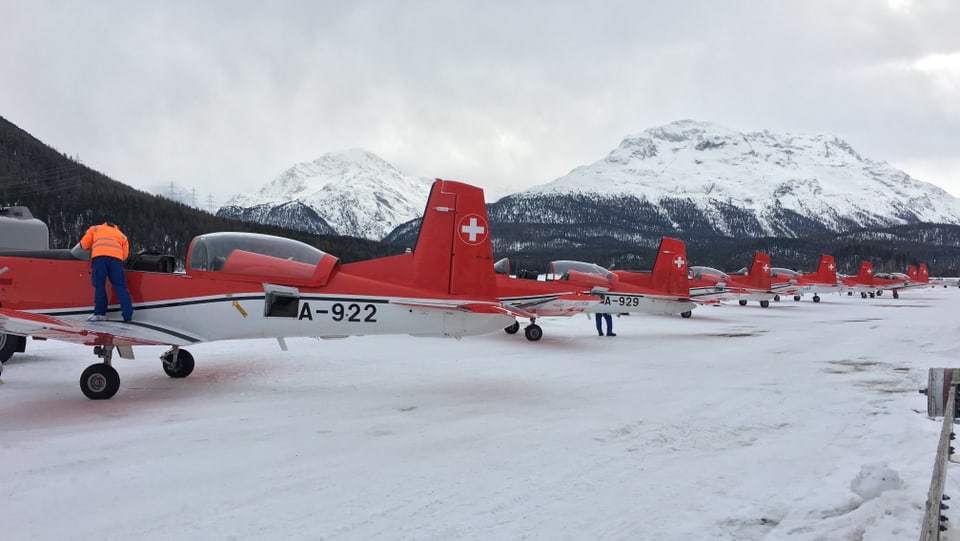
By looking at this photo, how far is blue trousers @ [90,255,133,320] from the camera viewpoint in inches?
269

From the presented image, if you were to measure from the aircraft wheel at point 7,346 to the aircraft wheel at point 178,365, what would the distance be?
2703mm

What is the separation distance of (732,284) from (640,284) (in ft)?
39.3

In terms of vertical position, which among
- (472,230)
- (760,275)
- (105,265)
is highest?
(472,230)

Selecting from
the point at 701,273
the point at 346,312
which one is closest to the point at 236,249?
the point at 346,312

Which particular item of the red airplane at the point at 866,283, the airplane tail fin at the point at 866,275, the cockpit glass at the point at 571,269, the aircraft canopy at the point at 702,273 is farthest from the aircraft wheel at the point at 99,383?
the airplane tail fin at the point at 866,275

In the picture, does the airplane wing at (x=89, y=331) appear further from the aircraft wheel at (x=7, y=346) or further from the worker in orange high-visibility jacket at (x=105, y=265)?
the aircraft wheel at (x=7, y=346)

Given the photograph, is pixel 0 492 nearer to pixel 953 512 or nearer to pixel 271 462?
pixel 271 462

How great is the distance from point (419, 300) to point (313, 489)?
12.0 feet

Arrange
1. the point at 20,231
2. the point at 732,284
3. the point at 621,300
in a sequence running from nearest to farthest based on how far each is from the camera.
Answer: the point at 20,231 → the point at 621,300 → the point at 732,284

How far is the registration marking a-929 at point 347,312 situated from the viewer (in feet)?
24.0

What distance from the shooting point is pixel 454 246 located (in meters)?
7.70

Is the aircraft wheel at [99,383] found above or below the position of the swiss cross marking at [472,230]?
below

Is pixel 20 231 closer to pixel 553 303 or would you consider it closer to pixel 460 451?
pixel 460 451

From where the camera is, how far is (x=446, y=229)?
771 cm
